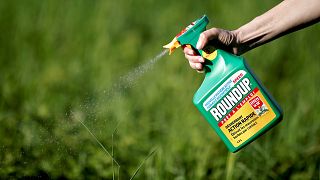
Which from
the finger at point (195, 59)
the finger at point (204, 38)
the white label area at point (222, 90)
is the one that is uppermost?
the finger at point (204, 38)

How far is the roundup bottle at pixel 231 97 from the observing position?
2.43 meters

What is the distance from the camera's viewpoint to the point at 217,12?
5.57m

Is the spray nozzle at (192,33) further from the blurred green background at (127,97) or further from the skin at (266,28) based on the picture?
the blurred green background at (127,97)

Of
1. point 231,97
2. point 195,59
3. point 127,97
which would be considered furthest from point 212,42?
point 127,97

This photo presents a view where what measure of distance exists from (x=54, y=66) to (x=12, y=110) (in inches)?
33.6

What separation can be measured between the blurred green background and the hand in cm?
38

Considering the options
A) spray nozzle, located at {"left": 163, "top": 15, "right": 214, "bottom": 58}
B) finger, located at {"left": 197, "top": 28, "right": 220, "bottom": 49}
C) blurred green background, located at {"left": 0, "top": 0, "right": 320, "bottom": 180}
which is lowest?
blurred green background, located at {"left": 0, "top": 0, "right": 320, "bottom": 180}

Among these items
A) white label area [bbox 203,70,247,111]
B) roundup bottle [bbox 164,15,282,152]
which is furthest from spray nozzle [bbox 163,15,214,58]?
white label area [bbox 203,70,247,111]

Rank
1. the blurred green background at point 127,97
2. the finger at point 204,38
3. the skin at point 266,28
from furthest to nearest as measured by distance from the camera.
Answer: the blurred green background at point 127,97 < the skin at point 266,28 < the finger at point 204,38

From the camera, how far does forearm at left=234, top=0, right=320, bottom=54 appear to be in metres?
2.52

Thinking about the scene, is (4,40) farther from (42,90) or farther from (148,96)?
(148,96)

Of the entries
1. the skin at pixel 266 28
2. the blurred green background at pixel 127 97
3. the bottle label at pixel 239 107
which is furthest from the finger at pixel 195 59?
the blurred green background at pixel 127 97

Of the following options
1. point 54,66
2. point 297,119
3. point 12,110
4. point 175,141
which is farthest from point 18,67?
point 297,119

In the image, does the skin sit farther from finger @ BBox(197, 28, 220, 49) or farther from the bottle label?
the bottle label
